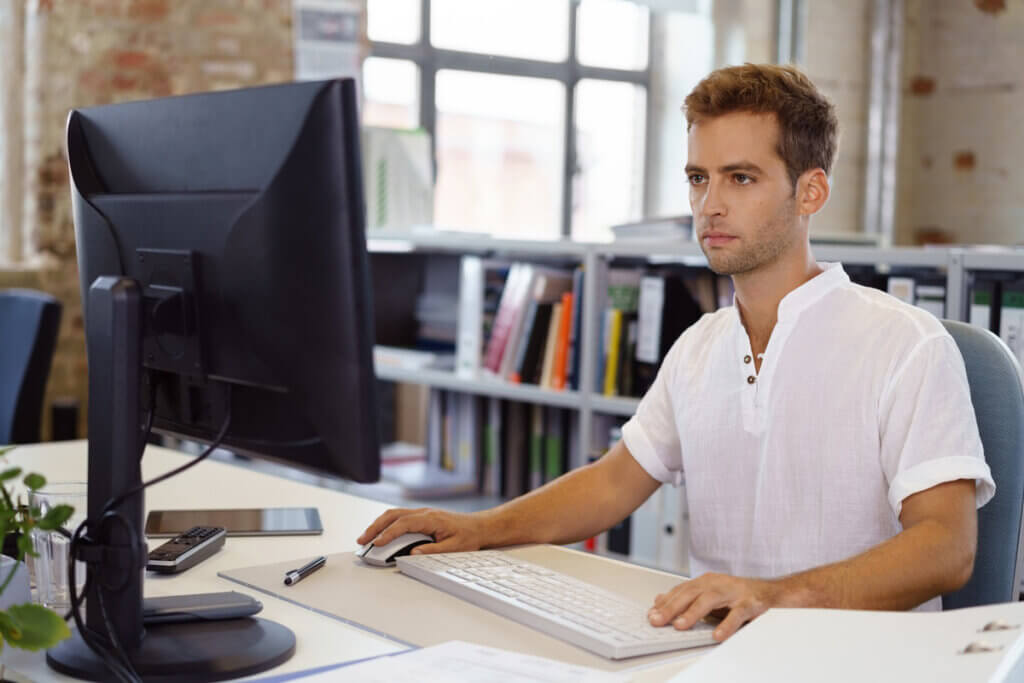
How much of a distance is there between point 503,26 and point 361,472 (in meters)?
4.65

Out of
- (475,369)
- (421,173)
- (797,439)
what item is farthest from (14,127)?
(797,439)

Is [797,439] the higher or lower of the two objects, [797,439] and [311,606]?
the higher

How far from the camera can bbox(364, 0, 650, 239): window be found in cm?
516

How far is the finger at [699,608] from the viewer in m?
1.09

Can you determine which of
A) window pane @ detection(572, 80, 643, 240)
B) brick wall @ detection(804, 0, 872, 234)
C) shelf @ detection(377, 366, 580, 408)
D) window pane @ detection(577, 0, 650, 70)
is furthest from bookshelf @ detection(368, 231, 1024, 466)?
brick wall @ detection(804, 0, 872, 234)

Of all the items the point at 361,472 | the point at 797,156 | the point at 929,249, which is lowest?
the point at 361,472

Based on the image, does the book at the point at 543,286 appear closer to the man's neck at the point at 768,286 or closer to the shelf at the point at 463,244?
the shelf at the point at 463,244

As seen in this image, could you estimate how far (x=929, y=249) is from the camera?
2.25m

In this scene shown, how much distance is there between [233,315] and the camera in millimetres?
1034

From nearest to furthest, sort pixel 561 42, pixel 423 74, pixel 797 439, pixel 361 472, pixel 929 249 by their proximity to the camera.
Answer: pixel 361 472
pixel 797 439
pixel 929 249
pixel 423 74
pixel 561 42

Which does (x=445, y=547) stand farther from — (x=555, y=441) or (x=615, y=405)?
(x=555, y=441)

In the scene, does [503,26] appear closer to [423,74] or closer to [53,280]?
[423,74]

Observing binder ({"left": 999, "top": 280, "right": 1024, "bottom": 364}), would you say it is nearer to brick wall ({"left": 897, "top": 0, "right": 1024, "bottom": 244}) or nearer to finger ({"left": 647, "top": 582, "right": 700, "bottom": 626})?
finger ({"left": 647, "top": 582, "right": 700, "bottom": 626})

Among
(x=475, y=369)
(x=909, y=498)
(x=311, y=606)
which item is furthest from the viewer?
(x=475, y=369)
